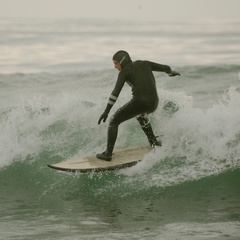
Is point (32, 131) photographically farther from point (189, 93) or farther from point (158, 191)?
point (189, 93)

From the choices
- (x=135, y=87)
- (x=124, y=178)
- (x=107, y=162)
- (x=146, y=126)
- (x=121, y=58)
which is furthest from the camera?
(x=124, y=178)

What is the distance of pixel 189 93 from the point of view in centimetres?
2153

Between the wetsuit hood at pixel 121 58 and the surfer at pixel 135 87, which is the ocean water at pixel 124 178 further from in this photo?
the wetsuit hood at pixel 121 58

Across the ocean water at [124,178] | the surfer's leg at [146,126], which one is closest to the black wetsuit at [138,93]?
the surfer's leg at [146,126]

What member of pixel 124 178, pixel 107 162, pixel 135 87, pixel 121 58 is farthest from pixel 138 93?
pixel 124 178

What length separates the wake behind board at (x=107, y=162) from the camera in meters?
10.4

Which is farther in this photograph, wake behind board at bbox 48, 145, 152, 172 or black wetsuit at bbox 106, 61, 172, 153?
wake behind board at bbox 48, 145, 152, 172

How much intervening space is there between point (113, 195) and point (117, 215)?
3.24 ft

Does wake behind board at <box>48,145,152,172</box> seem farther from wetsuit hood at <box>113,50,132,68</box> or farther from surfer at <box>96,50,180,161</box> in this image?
wetsuit hood at <box>113,50,132,68</box>

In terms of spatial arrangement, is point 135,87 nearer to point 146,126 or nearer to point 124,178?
point 146,126

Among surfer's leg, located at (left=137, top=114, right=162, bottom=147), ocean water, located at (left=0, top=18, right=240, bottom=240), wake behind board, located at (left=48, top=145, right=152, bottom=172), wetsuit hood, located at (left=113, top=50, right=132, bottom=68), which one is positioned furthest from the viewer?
surfer's leg, located at (left=137, top=114, right=162, bottom=147)

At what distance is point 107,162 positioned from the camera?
Answer: 417 inches

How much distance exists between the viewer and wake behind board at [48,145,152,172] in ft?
34.0

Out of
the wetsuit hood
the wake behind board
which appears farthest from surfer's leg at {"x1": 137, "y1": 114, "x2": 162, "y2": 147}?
the wetsuit hood
